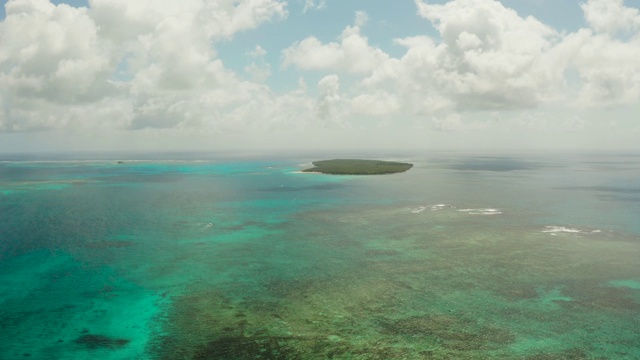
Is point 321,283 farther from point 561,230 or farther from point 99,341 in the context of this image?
point 561,230

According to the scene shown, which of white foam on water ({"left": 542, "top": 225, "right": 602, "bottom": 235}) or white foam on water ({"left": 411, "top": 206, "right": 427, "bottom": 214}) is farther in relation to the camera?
white foam on water ({"left": 411, "top": 206, "right": 427, "bottom": 214})

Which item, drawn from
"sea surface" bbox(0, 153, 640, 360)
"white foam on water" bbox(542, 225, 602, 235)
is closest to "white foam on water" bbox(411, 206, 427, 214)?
"sea surface" bbox(0, 153, 640, 360)

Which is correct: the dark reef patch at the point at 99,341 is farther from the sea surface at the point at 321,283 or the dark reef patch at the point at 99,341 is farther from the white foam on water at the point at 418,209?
the white foam on water at the point at 418,209

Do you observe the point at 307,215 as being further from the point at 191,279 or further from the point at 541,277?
the point at 541,277

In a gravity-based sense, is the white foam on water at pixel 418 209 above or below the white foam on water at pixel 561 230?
above

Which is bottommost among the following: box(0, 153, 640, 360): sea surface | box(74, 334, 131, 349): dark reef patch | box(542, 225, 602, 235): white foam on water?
box(74, 334, 131, 349): dark reef patch

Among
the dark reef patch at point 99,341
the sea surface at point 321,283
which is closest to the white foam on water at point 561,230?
the sea surface at point 321,283

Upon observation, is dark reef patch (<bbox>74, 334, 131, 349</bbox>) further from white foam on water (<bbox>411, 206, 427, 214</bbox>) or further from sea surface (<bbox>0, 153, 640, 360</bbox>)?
white foam on water (<bbox>411, 206, 427, 214</bbox>)

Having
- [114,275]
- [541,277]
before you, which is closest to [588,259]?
[541,277]
